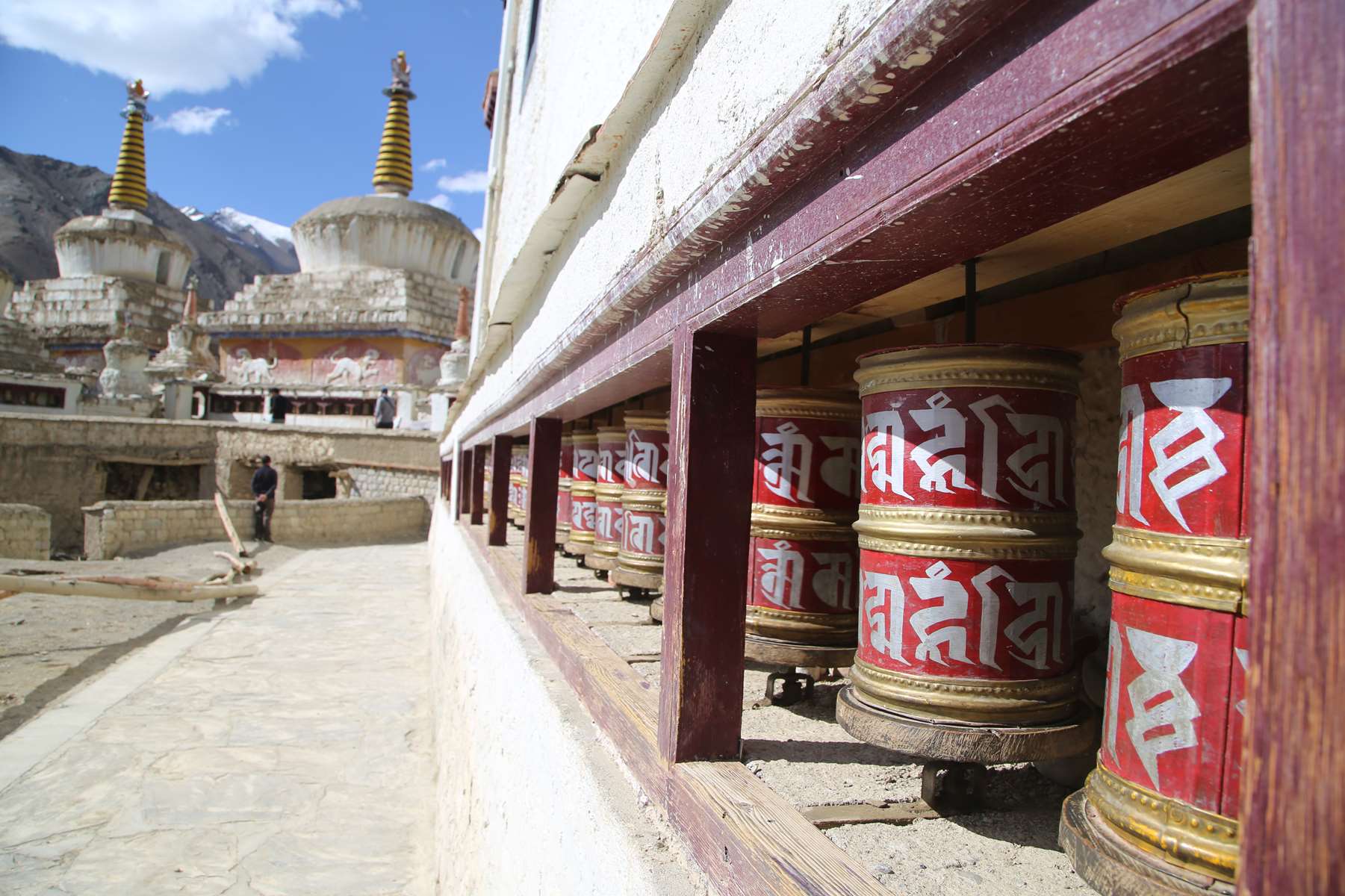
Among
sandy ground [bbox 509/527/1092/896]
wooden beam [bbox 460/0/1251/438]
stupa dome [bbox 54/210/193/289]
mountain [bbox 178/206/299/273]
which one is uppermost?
mountain [bbox 178/206/299/273]

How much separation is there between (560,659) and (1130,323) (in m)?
1.95

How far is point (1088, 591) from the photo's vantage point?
6.30 ft

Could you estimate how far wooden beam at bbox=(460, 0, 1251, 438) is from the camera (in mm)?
620

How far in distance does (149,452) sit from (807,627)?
1945cm

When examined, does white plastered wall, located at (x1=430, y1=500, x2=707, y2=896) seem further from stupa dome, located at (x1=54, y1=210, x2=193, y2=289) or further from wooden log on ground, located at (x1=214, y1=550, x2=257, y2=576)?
stupa dome, located at (x1=54, y1=210, x2=193, y2=289)

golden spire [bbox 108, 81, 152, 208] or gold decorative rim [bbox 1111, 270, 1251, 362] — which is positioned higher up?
golden spire [bbox 108, 81, 152, 208]

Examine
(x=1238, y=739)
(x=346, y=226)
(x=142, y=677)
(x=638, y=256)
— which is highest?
(x=346, y=226)

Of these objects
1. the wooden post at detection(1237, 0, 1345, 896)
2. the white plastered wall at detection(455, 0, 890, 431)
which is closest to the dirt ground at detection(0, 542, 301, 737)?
the white plastered wall at detection(455, 0, 890, 431)

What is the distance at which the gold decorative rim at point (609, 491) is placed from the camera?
3.65 meters

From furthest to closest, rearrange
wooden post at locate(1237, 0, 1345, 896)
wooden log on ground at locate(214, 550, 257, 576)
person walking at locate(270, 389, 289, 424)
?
person walking at locate(270, 389, 289, 424)
wooden log on ground at locate(214, 550, 257, 576)
wooden post at locate(1237, 0, 1345, 896)

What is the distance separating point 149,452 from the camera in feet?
57.9

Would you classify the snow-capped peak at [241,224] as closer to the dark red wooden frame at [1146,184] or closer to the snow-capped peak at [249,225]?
the snow-capped peak at [249,225]

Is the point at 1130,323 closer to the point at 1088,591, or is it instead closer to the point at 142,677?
the point at 1088,591

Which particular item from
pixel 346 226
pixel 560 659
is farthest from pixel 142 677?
pixel 346 226
